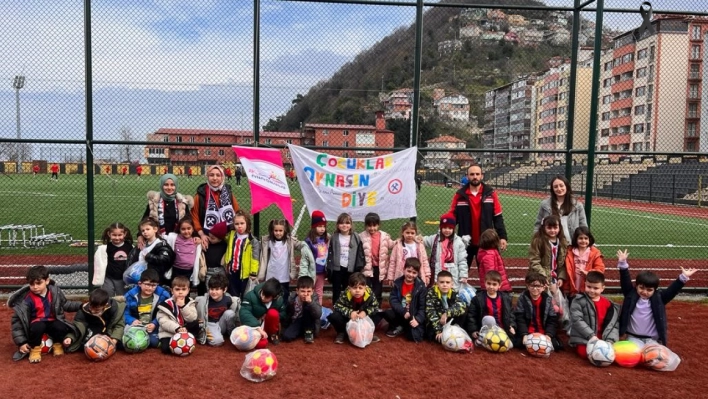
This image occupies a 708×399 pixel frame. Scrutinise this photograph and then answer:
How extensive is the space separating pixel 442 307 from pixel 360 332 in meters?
1.00

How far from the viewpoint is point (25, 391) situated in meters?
4.14

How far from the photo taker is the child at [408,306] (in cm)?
566

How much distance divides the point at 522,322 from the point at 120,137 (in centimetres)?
554

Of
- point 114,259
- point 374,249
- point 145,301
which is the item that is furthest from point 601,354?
point 114,259

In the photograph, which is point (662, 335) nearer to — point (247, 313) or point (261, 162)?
point (247, 313)

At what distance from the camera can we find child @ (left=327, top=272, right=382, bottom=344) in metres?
5.60

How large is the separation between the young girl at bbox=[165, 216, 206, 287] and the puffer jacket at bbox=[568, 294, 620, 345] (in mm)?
4088

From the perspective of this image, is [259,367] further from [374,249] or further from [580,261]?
[580,261]

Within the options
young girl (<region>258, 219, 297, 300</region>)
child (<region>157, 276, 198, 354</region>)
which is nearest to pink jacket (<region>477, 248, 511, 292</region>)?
young girl (<region>258, 219, 297, 300</region>)

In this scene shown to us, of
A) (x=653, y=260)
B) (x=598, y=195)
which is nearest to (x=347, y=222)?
(x=653, y=260)

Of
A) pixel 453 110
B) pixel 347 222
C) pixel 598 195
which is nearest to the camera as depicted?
pixel 347 222

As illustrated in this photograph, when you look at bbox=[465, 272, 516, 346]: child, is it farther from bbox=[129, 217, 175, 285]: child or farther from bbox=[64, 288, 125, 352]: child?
bbox=[64, 288, 125, 352]: child

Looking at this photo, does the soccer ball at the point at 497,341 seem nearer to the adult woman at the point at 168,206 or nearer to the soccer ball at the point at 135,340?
the soccer ball at the point at 135,340

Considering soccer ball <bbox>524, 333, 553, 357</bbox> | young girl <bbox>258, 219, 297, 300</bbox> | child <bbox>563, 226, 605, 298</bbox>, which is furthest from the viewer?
young girl <bbox>258, 219, 297, 300</bbox>
